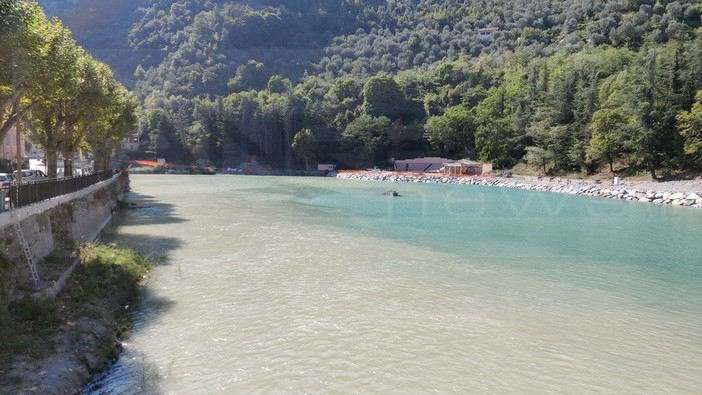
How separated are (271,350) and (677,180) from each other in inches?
2534

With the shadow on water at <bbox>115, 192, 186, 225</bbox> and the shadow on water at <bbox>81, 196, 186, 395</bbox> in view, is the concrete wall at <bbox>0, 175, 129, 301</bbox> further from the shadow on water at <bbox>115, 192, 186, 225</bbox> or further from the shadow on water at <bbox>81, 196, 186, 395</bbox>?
the shadow on water at <bbox>115, 192, 186, 225</bbox>

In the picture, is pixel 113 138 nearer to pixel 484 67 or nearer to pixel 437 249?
→ pixel 437 249

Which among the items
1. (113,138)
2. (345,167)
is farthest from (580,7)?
(113,138)

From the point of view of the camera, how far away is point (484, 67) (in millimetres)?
132000

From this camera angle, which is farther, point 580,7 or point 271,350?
point 580,7

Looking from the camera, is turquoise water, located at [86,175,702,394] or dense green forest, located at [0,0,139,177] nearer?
turquoise water, located at [86,175,702,394]

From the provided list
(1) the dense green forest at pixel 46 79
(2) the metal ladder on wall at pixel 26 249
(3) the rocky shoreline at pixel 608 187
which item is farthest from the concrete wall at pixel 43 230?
(3) the rocky shoreline at pixel 608 187

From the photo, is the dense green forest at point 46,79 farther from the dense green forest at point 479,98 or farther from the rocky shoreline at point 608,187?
the dense green forest at point 479,98

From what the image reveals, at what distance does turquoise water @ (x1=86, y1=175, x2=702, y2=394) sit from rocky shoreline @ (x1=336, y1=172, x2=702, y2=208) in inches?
966

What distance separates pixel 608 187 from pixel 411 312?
56603 mm

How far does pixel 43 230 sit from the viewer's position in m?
15.7

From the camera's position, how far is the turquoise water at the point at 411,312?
33.5ft

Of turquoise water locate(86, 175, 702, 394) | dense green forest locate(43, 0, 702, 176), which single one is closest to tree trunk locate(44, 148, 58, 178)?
turquoise water locate(86, 175, 702, 394)

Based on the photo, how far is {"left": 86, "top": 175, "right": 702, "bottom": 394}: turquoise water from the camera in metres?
10.2
